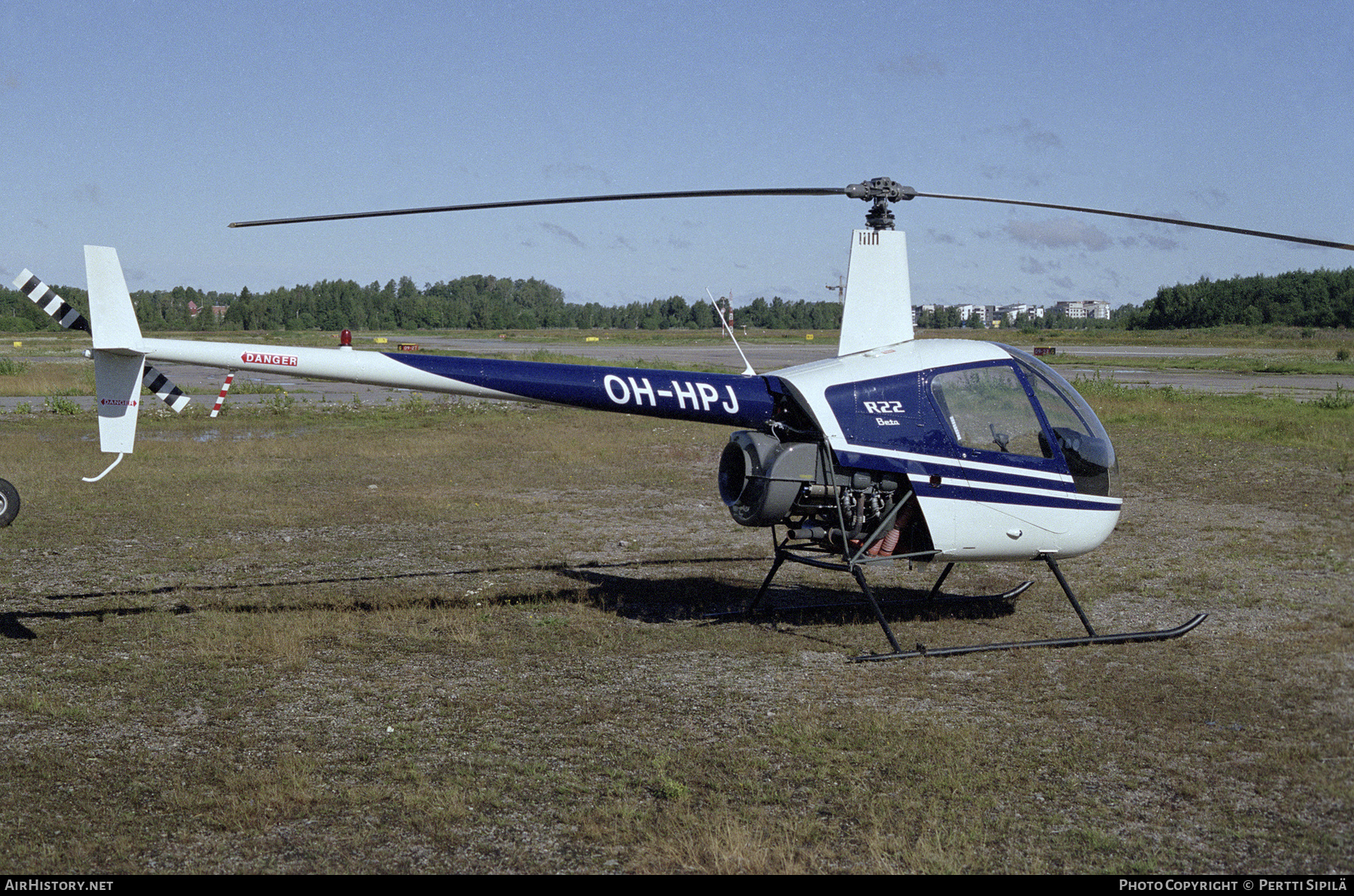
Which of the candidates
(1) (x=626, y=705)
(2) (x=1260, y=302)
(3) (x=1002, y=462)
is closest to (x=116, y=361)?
(1) (x=626, y=705)

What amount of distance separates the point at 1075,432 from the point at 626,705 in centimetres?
468

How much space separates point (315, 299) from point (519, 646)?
140867 millimetres

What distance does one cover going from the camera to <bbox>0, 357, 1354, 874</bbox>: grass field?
523 centimetres

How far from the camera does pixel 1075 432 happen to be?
9.05 metres

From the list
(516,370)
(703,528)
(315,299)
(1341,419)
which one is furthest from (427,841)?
(315,299)

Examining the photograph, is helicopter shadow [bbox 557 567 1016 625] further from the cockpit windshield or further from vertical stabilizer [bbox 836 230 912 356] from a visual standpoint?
vertical stabilizer [bbox 836 230 912 356]

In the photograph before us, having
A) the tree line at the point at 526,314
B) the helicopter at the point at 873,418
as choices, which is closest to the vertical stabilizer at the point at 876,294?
the helicopter at the point at 873,418

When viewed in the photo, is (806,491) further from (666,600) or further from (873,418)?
(666,600)

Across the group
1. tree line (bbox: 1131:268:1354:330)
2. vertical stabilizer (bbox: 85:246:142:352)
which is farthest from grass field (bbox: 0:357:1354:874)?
tree line (bbox: 1131:268:1354:330)

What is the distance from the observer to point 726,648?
875cm

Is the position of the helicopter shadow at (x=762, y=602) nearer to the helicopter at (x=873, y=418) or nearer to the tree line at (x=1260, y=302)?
the helicopter at (x=873, y=418)

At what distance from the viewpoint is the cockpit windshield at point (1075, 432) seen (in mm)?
8961

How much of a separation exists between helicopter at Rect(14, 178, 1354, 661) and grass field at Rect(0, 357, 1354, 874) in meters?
0.96

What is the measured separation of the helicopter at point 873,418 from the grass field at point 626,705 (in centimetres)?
96
